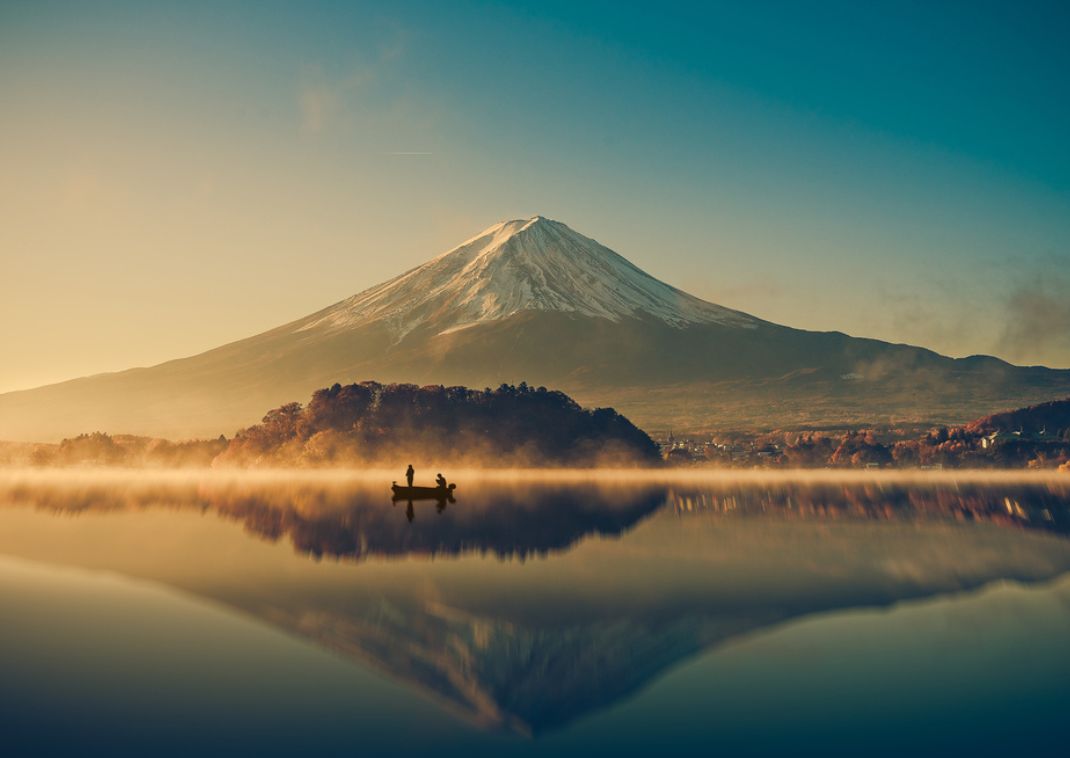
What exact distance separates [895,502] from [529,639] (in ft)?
104

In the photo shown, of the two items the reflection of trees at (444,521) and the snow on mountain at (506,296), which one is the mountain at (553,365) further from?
Answer: the reflection of trees at (444,521)

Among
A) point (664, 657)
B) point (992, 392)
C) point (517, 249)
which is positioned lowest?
point (664, 657)

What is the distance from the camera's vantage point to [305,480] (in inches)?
2156

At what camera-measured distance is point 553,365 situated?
520 ft

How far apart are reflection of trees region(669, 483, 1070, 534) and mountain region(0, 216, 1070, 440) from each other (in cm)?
7951

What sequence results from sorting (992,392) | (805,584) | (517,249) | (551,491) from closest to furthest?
(805,584) < (551,491) < (992,392) < (517,249)

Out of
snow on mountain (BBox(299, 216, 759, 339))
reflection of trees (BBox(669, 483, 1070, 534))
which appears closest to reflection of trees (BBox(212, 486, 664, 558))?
reflection of trees (BBox(669, 483, 1070, 534))

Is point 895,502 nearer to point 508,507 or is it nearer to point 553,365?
point 508,507

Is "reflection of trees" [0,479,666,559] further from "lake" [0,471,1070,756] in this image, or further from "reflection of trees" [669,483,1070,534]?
"reflection of trees" [669,483,1070,534]

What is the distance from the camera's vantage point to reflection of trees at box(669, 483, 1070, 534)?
112ft

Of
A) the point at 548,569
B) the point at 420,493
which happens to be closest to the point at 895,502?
the point at 420,493

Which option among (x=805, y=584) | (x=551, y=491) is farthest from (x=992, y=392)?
(x=805, y=584)

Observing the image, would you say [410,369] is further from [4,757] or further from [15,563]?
[4,757]

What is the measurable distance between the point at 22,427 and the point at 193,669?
177m
